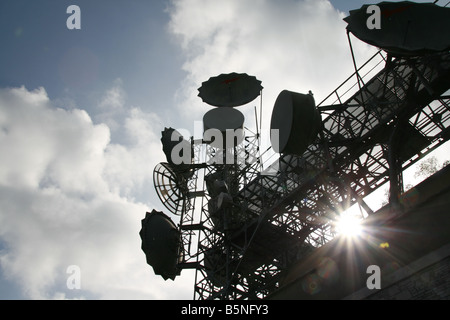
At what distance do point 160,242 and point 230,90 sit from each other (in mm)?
12442

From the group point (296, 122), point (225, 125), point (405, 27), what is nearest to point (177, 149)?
point (225, 125)

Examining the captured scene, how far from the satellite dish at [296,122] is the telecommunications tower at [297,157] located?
0.04m

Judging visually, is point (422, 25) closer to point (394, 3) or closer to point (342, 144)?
point (394, 3)

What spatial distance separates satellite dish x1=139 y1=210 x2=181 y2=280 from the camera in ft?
62.8

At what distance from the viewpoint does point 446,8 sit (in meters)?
12.4

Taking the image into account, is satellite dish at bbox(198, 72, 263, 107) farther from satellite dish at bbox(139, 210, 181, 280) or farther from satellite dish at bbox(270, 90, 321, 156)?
satellite dish at bbox(270, 90, 321, 156)

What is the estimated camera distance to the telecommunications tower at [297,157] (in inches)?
499

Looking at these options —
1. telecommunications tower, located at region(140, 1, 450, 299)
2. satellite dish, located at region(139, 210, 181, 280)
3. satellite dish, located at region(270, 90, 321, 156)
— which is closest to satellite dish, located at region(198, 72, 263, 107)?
telecommunications tower, located at region(140, 1, 450, 299)

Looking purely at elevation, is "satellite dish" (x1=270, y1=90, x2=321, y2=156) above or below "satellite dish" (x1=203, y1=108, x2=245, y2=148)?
below

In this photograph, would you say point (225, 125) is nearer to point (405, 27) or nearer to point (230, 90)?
point (230, 90)

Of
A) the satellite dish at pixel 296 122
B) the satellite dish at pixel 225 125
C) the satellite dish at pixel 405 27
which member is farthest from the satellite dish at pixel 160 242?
the satellite dish at pixel 405 27

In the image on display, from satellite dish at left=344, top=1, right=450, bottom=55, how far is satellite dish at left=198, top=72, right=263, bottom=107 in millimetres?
13320

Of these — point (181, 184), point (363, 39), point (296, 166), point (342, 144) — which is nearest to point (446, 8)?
point (363, 39)
